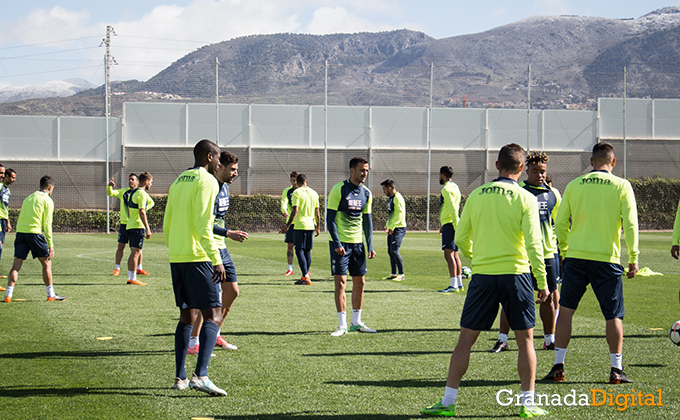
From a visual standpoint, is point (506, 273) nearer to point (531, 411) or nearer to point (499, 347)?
point (531, 411)

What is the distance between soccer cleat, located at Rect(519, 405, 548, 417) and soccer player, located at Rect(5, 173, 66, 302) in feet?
26.1

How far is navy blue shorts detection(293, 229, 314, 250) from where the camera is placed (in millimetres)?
12906

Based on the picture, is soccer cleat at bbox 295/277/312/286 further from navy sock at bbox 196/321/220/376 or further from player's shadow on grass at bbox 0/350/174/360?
navy sock at bbox 196/321/220/376

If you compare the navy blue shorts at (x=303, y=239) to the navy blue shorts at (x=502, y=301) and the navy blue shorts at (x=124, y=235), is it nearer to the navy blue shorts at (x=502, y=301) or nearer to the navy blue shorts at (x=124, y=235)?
the navy blue shorts at (x=124, y=235)

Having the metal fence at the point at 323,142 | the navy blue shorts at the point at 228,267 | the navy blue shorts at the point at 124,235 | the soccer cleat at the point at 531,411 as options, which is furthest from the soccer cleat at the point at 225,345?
the metal fence at the point at 323,142

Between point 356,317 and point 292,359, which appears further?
point 356,317

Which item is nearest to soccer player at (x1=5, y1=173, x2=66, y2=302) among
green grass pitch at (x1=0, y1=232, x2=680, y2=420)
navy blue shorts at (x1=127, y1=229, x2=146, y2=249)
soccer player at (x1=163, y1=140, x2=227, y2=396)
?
green grass pitch at (x1=0, y1=232, x2=680, y2=420)

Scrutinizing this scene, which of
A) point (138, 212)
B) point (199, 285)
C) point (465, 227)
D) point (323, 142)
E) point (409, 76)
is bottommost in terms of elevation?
point (199, 285)

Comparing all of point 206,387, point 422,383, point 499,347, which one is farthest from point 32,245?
point 499,347

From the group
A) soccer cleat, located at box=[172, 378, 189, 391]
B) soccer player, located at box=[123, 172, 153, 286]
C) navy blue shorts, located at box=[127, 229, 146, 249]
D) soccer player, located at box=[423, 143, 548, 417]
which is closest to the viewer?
soccer player, located at box=[423, 143, 548, 417]

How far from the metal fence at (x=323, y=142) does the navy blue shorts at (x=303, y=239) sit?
20169 millimetres

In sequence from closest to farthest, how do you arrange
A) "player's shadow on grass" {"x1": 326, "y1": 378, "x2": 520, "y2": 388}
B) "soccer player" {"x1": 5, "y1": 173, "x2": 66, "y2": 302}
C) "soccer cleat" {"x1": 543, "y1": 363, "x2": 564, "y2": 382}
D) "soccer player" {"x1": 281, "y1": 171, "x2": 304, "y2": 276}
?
"player's shadow on grass" {"x1": 326, "y1": 378, "x2": 520, "y2": 388}, "soccer cleat" {"x1": 543, "y1": 363, "x2": 564, "y2": 382}, "soccer player" {"x1": 5, "y1": 173, "x2": 66, "y2": 302}, "soccer player" {"x1": 281, "y1": 171, "x2": 304, "y2": 276}

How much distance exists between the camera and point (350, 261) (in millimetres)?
7977

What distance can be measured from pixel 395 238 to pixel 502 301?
8945 millimetres
